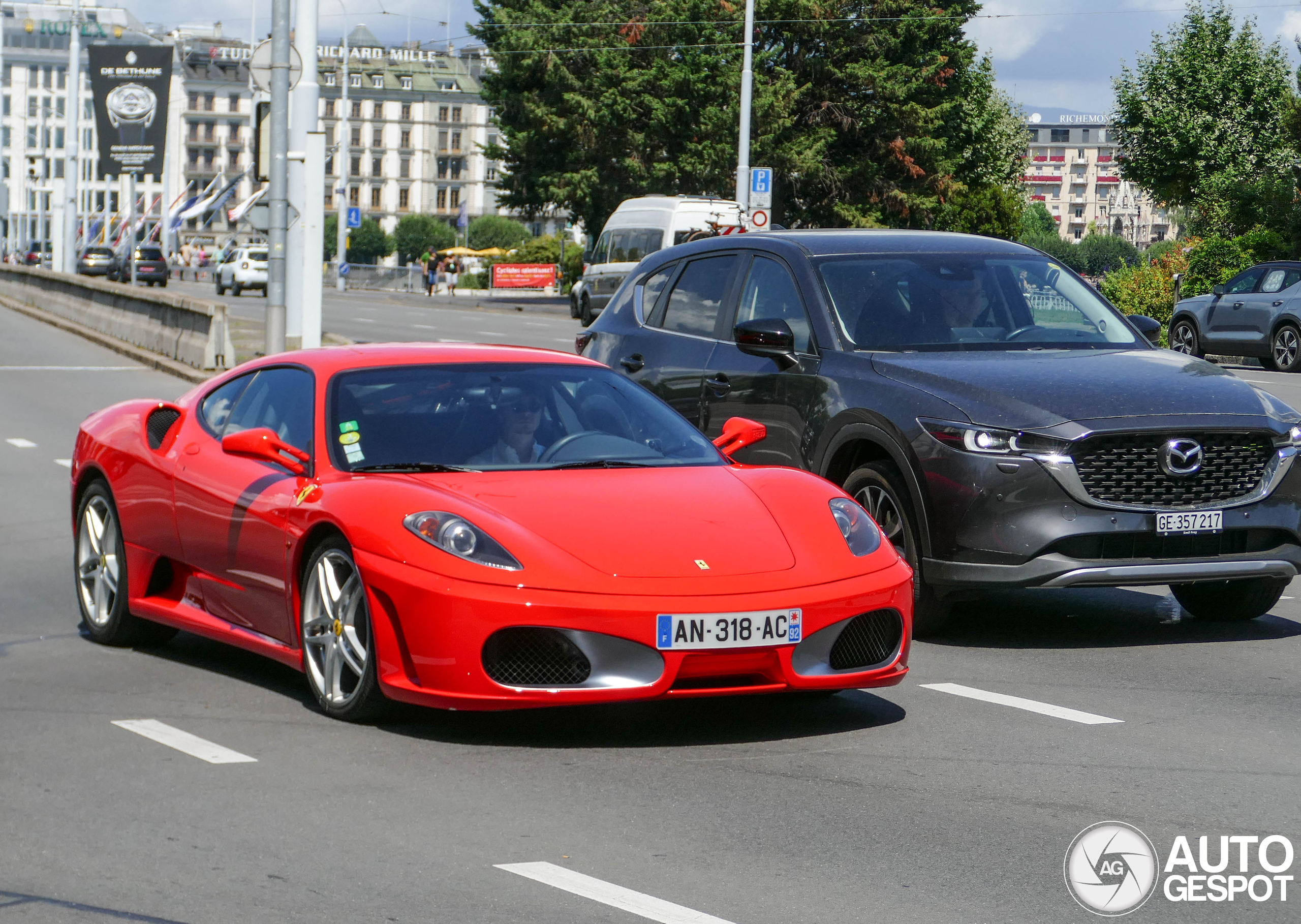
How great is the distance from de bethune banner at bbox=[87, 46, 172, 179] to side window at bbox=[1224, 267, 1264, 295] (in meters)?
23.2

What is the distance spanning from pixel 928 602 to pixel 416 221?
157868 millimetres

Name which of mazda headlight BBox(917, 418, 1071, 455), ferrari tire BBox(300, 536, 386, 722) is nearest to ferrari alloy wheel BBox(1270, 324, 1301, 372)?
mazda headlight BBox(917, 418, 1071, 455)

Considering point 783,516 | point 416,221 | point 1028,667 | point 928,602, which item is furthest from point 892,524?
point 416,221

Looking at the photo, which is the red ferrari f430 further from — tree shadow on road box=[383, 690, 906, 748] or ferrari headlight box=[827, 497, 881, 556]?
tree shadow on road box=[383, 690, 906, 748]

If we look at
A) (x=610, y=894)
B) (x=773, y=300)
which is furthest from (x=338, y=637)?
(x=773, y=300)

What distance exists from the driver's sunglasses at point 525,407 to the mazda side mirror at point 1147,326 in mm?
3500

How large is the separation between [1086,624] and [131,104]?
3786 cm

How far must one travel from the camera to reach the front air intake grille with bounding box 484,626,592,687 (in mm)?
5605

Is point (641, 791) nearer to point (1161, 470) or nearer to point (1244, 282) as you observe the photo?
point (1161, 470)

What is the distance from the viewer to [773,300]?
356 inches

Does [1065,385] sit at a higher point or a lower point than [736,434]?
higher

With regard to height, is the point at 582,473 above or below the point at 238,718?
above

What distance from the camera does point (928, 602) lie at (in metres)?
7.77

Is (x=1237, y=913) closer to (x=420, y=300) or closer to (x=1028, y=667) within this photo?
(x=1028, y=667)
